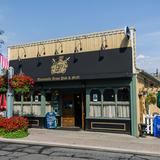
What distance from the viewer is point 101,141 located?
1445cm

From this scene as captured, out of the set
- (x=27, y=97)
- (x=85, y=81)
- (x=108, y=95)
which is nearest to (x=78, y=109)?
(x=85, y=81)

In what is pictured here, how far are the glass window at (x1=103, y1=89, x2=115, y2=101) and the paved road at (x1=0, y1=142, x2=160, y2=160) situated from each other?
5392mm

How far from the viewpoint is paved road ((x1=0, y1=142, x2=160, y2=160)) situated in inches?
438

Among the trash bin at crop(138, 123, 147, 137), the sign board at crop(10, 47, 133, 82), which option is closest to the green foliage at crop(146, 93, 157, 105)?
the trash bin at crop(138, 123, 147, 137)


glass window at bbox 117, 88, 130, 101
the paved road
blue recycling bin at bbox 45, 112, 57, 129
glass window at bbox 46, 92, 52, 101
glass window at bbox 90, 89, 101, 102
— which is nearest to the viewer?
the paved road

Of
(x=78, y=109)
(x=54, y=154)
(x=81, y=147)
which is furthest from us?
(x=78, y=109)

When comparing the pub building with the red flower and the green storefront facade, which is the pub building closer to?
the green storefront facade

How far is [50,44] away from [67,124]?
5019 millimetres

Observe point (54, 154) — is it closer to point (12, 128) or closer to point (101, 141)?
point (101, 141)

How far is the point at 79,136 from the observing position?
1616 cm

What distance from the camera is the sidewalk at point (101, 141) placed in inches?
497

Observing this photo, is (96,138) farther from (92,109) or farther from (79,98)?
(79,98)

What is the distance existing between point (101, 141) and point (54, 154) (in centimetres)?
326

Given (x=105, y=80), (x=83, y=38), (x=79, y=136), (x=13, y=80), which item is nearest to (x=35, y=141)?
(x=79, y=136)
